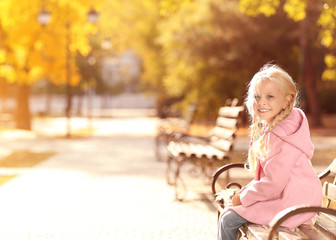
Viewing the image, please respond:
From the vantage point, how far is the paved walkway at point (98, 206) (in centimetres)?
668

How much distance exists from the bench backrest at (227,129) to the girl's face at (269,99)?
426 cm

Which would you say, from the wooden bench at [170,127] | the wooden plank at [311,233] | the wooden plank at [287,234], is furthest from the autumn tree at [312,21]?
the wooden plank at [287,234]

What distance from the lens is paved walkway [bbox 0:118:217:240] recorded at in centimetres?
668

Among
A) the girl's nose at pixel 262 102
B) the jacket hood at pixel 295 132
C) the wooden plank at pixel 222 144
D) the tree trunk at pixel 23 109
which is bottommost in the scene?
the tree trunk at pixel 23 109

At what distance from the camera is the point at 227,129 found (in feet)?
31.6

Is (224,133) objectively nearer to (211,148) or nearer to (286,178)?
(211,148)

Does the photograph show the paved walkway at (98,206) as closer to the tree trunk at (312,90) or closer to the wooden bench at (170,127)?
the wooden bench at (170,127)

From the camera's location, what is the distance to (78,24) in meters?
26.0

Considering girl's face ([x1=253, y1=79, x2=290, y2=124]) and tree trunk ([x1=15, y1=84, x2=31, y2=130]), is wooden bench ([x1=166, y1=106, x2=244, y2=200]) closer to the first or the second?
girl's face ([x1=253, y1=79, x2=290, y2=124])

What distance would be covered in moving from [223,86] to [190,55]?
3.20 metres

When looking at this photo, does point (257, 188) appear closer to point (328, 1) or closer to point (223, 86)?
point (328, 1)

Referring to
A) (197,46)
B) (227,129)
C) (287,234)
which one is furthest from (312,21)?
(287,234)

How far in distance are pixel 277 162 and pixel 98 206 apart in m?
4.69

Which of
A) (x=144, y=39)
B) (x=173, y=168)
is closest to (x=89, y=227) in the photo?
(x=173, y=168)
